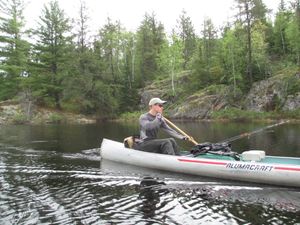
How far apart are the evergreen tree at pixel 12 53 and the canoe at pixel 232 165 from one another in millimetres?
35877

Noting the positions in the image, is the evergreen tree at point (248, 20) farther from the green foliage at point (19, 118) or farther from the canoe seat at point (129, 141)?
the canoe seat at point (129, 141)

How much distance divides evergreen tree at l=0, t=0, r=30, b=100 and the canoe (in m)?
35.9

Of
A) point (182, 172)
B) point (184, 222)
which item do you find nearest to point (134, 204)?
point (184, 222)

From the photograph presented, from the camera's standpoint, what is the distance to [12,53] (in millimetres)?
44875

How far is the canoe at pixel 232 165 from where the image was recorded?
28.6 feet

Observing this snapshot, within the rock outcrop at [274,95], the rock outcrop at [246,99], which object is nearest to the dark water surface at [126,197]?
the rock outcrop at [274,95]

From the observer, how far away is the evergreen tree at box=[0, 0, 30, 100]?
4412 cm

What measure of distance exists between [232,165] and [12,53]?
134ft

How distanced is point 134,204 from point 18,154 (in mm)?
8179

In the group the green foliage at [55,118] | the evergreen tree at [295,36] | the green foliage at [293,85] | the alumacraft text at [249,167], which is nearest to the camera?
the alumacraft text at [249,167]

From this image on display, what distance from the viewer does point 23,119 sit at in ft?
127

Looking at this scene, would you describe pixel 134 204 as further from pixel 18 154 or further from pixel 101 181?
pixel 18 154

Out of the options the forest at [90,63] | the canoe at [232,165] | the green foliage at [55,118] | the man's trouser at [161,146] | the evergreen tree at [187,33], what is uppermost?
the evergreen tree at [187,33]

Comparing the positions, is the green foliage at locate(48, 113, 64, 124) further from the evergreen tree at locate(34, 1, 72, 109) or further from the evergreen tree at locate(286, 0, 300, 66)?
the evergreen tree at locate(286, 0, 300, 66)
